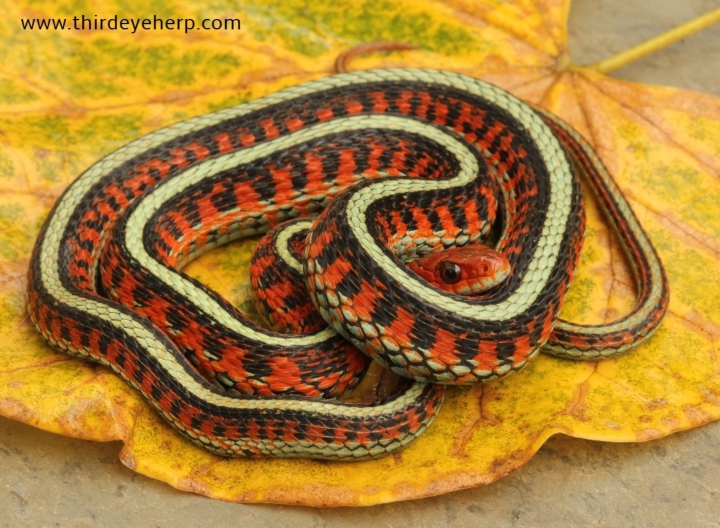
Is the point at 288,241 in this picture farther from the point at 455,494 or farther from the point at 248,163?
the point at 455,494

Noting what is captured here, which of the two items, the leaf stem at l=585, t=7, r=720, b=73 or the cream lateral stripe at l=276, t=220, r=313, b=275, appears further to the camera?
the leaf stem at l=585, t=7, r=720, b=73

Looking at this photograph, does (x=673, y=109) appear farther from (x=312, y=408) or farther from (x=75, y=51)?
(x=75, y=51)

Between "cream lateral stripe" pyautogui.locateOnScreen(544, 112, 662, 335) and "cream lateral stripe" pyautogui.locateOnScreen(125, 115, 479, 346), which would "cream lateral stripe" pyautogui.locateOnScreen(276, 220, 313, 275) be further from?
"cream lateral stripe" pyautogui.locateOnScreen(544, 112, 662, 335)

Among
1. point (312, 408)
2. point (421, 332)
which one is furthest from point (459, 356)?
point (312, 408)

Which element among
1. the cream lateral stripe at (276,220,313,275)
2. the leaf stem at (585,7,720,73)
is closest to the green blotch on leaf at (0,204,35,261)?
the cream lateral stripe at (276,220,313,275)

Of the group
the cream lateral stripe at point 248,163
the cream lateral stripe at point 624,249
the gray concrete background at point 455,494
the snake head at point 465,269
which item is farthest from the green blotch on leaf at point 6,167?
the cream lateral stripe at point 624,249
